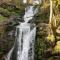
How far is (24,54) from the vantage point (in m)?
11.0

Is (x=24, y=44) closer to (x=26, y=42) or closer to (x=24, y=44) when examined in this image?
(x=24, y=44)

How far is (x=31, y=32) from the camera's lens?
11.2m

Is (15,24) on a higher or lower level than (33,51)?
higher

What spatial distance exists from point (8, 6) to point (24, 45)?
3036mm

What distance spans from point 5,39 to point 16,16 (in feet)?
5.73

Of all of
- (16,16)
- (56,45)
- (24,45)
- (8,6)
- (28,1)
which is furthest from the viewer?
(28,1)

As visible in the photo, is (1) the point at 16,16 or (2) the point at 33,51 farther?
(1) the point at 16,16

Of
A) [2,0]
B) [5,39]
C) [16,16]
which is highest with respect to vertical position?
[2,0]

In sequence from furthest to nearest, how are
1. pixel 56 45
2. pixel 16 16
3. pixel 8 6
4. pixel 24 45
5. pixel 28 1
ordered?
pixel 28 1
pixel 8 6
pixel 16 16
pixel 24 45
pixel 56 45

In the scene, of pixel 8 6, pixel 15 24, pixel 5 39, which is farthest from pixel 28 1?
pixel 5 39

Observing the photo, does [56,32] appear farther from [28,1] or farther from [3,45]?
[28,1]

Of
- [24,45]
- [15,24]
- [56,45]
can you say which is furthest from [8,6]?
[56,45]

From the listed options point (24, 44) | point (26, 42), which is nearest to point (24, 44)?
point (24, 44)

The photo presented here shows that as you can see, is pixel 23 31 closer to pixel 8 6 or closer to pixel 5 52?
pixel 5 52
